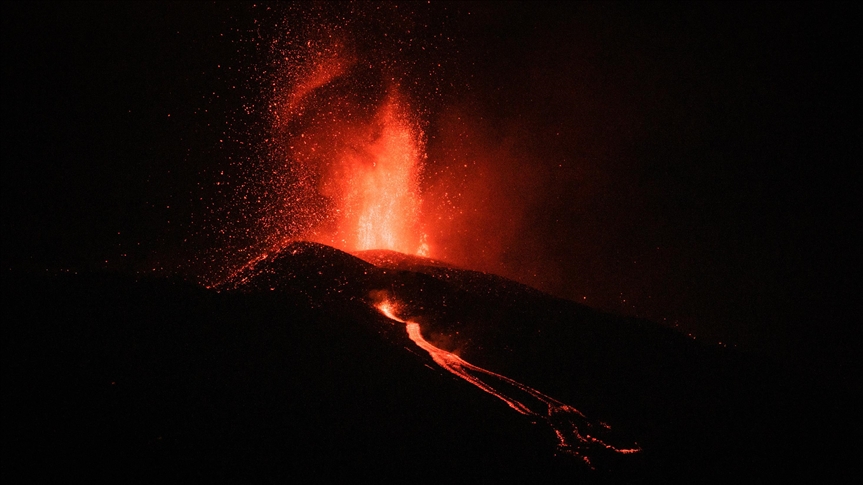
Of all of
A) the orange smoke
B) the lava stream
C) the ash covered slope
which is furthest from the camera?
the orange smoke

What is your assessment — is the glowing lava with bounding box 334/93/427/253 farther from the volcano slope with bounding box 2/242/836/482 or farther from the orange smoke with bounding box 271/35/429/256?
the volcano slope with bounding box 2/242/836/482

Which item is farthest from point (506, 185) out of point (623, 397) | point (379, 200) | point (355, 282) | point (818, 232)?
point (623, 397)

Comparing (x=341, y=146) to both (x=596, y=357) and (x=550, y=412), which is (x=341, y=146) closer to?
(x=596, y=357)

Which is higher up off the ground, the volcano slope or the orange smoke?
the orange smoke

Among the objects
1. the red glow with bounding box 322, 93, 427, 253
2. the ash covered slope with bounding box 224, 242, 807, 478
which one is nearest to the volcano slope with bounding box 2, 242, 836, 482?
the ash covered slope with bounding box 224, 242, 807, 478

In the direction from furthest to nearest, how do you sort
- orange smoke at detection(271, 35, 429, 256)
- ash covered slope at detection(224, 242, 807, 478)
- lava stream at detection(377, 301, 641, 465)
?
orange smoke at detection(271, 35, 429, 256) < ash covered slope at detection(224, 242, 807, 478) < lava stream at detection(377, 301, 641, 465)

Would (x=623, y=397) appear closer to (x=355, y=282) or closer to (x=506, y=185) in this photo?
(x=355, y=282)

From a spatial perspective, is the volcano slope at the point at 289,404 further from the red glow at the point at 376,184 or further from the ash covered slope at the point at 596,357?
the red glow at the point at 376,184
